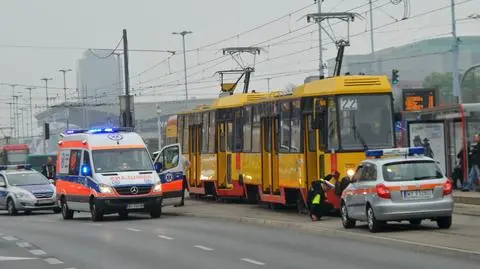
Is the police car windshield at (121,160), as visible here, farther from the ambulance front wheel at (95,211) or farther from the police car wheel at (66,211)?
the police car wheel at (66,211)

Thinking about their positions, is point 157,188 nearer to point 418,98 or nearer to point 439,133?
point 439,133

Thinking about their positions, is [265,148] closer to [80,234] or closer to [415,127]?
[415,127]

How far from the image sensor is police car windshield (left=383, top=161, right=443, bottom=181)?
64.7ft

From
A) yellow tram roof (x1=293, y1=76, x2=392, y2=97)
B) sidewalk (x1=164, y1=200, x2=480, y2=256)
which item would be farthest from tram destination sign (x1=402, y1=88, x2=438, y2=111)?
yellow tram roof (x1=293, y1=76, x2=392, y2=97)

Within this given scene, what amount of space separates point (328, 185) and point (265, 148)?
5.62 meters

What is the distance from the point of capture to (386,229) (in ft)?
67.9

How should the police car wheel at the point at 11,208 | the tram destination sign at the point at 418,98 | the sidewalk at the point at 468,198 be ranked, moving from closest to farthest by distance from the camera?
the sidewalk at the point at 468,198, the police car wheel at the point at 11,208, the tram destination sign at the point at 418,98

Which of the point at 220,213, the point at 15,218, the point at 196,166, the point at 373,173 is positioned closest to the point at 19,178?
the point at 15,218

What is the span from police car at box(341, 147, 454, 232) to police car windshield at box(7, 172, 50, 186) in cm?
1848

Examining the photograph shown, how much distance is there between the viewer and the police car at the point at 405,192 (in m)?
19.4

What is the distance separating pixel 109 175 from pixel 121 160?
2.82 feet

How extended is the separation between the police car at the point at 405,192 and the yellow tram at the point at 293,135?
4314mm

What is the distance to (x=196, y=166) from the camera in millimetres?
37312

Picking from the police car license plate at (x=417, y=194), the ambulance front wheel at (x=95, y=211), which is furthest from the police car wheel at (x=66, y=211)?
the police car license plate at (x=417, y=194)
